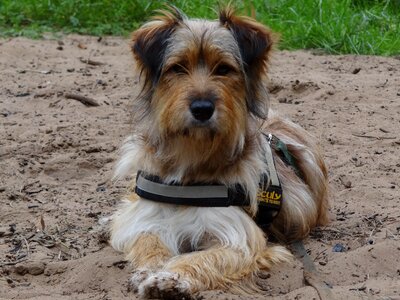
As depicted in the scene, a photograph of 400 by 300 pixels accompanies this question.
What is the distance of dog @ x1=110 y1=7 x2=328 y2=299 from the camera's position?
5004 mm

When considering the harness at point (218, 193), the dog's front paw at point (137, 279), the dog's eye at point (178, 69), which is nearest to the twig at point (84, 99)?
the harness at point (218, 193)

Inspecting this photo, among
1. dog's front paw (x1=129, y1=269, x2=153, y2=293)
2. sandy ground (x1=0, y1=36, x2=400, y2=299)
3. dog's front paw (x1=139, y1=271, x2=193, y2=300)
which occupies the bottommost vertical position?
sandy ground (x1=0, y1=36, x2=400, y2=299)

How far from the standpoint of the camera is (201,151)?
5191 mm

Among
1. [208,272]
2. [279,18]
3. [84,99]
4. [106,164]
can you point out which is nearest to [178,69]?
[208,272]

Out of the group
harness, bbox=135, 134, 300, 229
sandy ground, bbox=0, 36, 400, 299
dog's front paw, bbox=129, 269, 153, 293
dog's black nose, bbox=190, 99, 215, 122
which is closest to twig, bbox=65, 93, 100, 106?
sandy ground, bbox=0, 36, 400, 299

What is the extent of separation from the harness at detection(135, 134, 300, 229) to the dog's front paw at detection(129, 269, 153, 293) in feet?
1.87

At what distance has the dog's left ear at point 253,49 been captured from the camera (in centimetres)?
532

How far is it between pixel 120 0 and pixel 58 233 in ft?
23.4

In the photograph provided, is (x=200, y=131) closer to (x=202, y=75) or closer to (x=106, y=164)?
(x=202, y=75)

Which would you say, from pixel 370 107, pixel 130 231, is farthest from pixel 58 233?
pixel 370 107

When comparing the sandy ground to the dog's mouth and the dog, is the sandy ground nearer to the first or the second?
the dog

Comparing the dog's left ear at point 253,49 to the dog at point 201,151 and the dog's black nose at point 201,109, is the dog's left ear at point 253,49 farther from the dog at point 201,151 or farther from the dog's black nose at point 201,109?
the dog's black nose at point 201,109

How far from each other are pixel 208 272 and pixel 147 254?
1.45 ft

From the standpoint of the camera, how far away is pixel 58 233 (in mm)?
5895
